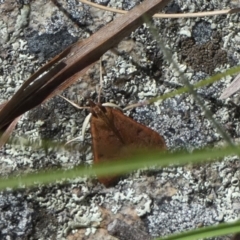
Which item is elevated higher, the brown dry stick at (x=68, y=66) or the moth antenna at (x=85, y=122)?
Result: the brown dry stick at (x=68, y=66)

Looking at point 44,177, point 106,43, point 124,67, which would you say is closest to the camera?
point 44,177

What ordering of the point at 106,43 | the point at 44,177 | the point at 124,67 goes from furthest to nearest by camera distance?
the point at 124,67 → the point at 106,43 → the point at 44,177

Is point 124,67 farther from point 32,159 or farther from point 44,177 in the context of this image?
point 44,177

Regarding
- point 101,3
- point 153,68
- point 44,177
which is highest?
point 101,3

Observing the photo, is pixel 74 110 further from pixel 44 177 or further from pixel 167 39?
pixel 44 177

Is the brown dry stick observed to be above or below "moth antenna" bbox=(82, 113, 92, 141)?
above

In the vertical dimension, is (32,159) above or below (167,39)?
below

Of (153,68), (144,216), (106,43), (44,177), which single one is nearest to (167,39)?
(153,68)

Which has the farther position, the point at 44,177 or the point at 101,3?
the point at 101,3

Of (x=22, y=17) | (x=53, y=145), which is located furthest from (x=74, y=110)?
(x=22, y=17)
